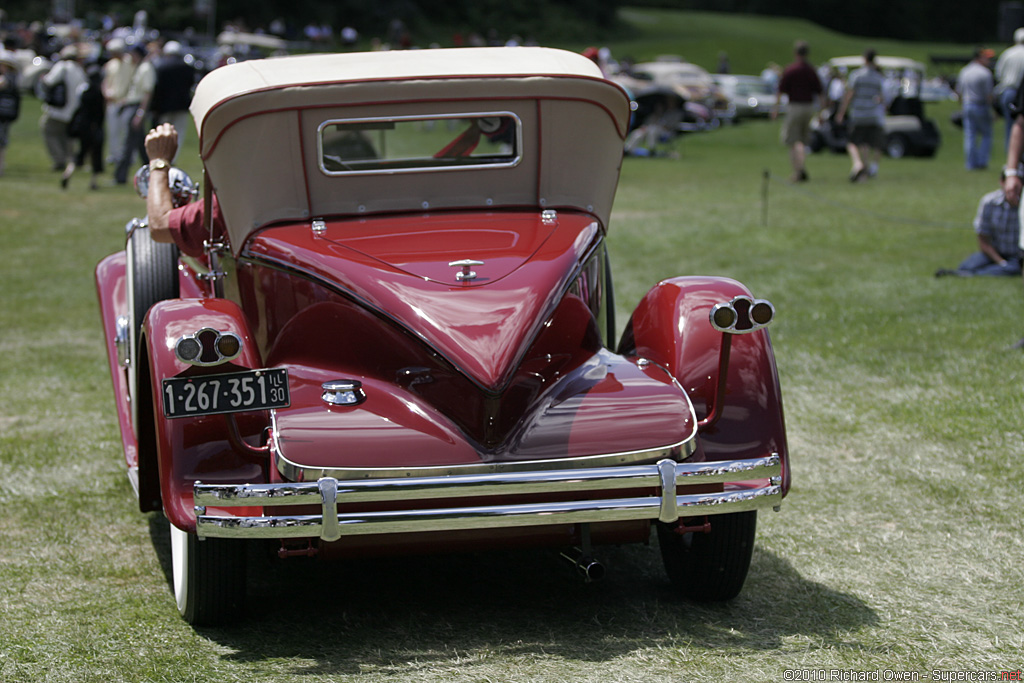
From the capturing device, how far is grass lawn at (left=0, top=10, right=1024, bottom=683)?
3.37 meters

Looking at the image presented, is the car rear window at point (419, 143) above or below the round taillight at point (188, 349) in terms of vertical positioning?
above

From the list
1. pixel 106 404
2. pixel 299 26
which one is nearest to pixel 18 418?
pixel 106 404

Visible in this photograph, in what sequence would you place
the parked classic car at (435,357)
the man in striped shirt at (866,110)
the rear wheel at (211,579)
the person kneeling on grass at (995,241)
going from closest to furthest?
1. the parked classic car at (435,357)
2. the rear wheel at (211,579)
3. the person kneeling on grass at (995,241)
4. the man in striped shirt at (866,110)

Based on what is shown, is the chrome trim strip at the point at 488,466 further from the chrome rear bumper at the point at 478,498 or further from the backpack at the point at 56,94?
the backpack at the point at 56,94

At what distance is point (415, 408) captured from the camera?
134 inches

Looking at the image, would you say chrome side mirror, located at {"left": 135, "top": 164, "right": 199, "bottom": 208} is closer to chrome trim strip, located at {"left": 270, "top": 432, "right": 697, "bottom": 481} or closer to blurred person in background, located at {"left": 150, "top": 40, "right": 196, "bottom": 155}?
chrome trim strip, located at {"left": 270, "top": 432, "right": 697, "bottom": 481}

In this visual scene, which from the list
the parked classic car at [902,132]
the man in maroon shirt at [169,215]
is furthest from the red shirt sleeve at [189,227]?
the parked classic car at [902,132]

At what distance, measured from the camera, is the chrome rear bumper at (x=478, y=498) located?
313cm

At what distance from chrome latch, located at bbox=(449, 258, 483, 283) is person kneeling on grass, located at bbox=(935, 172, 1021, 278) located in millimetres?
6724

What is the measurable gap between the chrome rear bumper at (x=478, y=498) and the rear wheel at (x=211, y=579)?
0.34 meters

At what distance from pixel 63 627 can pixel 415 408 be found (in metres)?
1.35

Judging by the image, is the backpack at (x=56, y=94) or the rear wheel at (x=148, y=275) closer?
the rear wheel at (x=148, y=275)

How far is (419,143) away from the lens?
16.0 feet

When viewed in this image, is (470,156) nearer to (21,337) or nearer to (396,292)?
(396,292)
